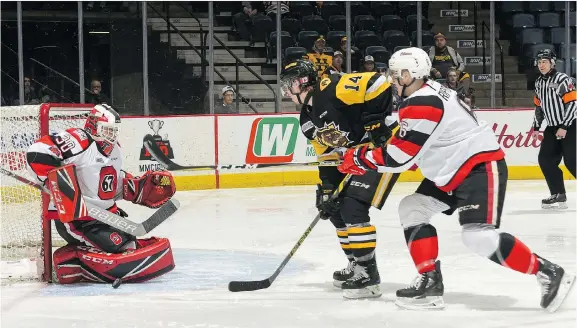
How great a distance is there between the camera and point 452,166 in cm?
352

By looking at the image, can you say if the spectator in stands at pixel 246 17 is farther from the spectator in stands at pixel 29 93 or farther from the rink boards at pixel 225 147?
the spectator in stands at pixel 29 93

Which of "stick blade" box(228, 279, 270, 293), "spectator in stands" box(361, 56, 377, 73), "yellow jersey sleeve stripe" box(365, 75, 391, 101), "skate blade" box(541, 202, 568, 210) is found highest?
"spectator in stands" box(361, 56, 377, 73)

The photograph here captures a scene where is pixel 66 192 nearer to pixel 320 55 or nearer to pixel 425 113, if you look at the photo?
pixel 425 113

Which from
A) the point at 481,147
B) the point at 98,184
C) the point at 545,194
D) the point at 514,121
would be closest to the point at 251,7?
the point at 514,121

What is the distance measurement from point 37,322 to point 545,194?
535cm

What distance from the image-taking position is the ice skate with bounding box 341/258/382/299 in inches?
154

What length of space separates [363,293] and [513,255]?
0.69 meters

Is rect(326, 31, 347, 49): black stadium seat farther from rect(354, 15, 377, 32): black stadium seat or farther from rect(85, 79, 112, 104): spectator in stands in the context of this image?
rect(85, 79, 112, 104): spectator in stands

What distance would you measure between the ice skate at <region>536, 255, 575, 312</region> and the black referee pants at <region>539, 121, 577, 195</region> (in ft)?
11.5

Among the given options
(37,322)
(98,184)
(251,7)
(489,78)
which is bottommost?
(37,322)

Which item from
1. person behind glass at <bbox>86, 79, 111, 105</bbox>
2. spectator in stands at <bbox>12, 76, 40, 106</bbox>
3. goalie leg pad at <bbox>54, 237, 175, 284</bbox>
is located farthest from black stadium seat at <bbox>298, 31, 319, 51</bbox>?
goalie leg pad at <bbox>54, 237, 175, 284</bbox>

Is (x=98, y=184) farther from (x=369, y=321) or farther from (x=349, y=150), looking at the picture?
(x=369, y=321)

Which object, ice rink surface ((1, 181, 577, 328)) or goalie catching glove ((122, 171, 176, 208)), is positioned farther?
goalie catching glove ((122, 171, 176, 208))

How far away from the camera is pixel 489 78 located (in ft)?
32.6
